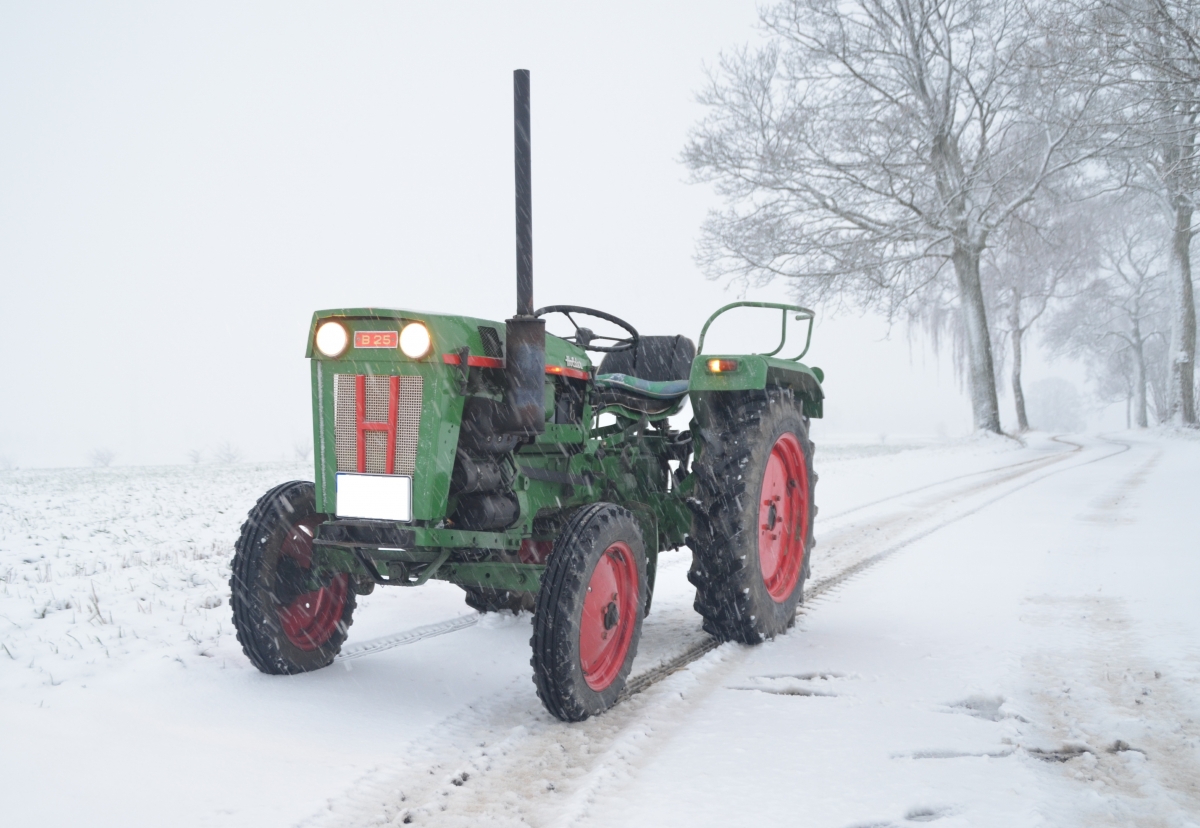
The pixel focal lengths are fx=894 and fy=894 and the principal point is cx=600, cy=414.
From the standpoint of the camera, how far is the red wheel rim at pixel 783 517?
4223 mm

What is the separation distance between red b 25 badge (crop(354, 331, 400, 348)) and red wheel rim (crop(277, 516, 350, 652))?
0.80m

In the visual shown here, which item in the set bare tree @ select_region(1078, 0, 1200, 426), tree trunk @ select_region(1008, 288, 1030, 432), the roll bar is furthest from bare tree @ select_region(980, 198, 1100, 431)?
the roll bar

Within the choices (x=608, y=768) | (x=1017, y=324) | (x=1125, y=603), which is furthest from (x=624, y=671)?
(x=1017, y=324)

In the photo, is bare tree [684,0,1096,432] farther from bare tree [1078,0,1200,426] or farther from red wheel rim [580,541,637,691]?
red wheel rim [580,541,637,691]

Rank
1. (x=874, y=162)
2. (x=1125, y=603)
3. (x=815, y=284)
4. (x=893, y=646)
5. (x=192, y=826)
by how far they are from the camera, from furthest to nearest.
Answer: (x=815, y=284), (x=874, y=162), (x=1125, y=603), (x=893, y=646), (x=192, y=826)

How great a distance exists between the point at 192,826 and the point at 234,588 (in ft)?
3.73

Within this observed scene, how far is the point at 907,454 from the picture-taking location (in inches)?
631

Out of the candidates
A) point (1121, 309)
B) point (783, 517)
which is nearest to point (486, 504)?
point (783, 517)

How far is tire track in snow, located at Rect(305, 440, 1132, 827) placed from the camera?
213 centimetres

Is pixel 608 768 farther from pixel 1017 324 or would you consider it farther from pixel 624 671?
pixel 1017 324

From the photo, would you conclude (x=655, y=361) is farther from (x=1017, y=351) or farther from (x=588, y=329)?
(x=1017, y=351)

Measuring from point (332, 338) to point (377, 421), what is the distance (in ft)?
1.01

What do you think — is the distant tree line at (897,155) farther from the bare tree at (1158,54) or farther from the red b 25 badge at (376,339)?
A: the red b 25 badge at (376,339)

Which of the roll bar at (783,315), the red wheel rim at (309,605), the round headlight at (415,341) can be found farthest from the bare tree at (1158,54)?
the red wheel rim at (309,605)
